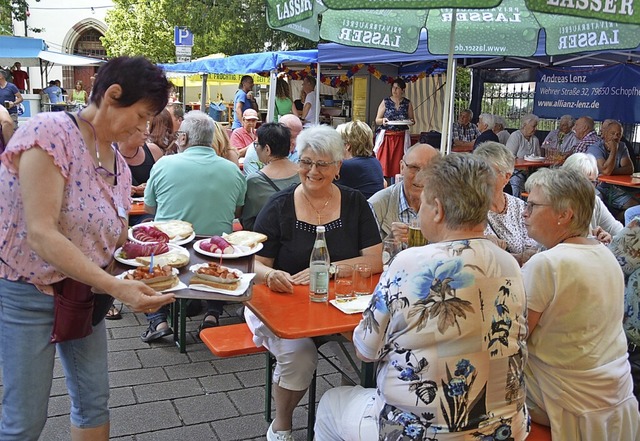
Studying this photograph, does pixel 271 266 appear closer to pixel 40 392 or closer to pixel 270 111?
pixel 40 392

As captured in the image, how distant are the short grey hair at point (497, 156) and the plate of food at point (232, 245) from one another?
5.47 feet

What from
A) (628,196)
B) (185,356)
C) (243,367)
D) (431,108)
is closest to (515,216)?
(243,367)

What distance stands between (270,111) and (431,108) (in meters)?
5.42

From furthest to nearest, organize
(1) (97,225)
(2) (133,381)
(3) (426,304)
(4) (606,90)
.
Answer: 1. (4) (606,90)
2. (2) (133,381)
3. (1) (97,225)
4. (3) (426,304)

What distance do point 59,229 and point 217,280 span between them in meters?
0.61

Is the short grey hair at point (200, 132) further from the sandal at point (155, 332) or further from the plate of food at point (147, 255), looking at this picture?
A: the plate of food at point (147, 255)

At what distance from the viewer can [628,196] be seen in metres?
7.54

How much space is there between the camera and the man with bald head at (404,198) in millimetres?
3643

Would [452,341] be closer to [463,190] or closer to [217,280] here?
[463,190]

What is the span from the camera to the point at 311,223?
3.16 m

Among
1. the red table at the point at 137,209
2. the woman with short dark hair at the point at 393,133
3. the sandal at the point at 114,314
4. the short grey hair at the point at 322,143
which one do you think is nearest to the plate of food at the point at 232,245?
the short grey hair at the point at 322,143

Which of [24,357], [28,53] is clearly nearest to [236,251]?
[24,357]

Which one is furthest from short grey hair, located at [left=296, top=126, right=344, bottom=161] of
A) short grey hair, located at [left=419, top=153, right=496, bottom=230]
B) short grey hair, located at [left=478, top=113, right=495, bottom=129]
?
short grey hair, located at [left=478, top=113, right=495, bottom=129]

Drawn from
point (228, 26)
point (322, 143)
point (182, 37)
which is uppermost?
point (228, 26)
